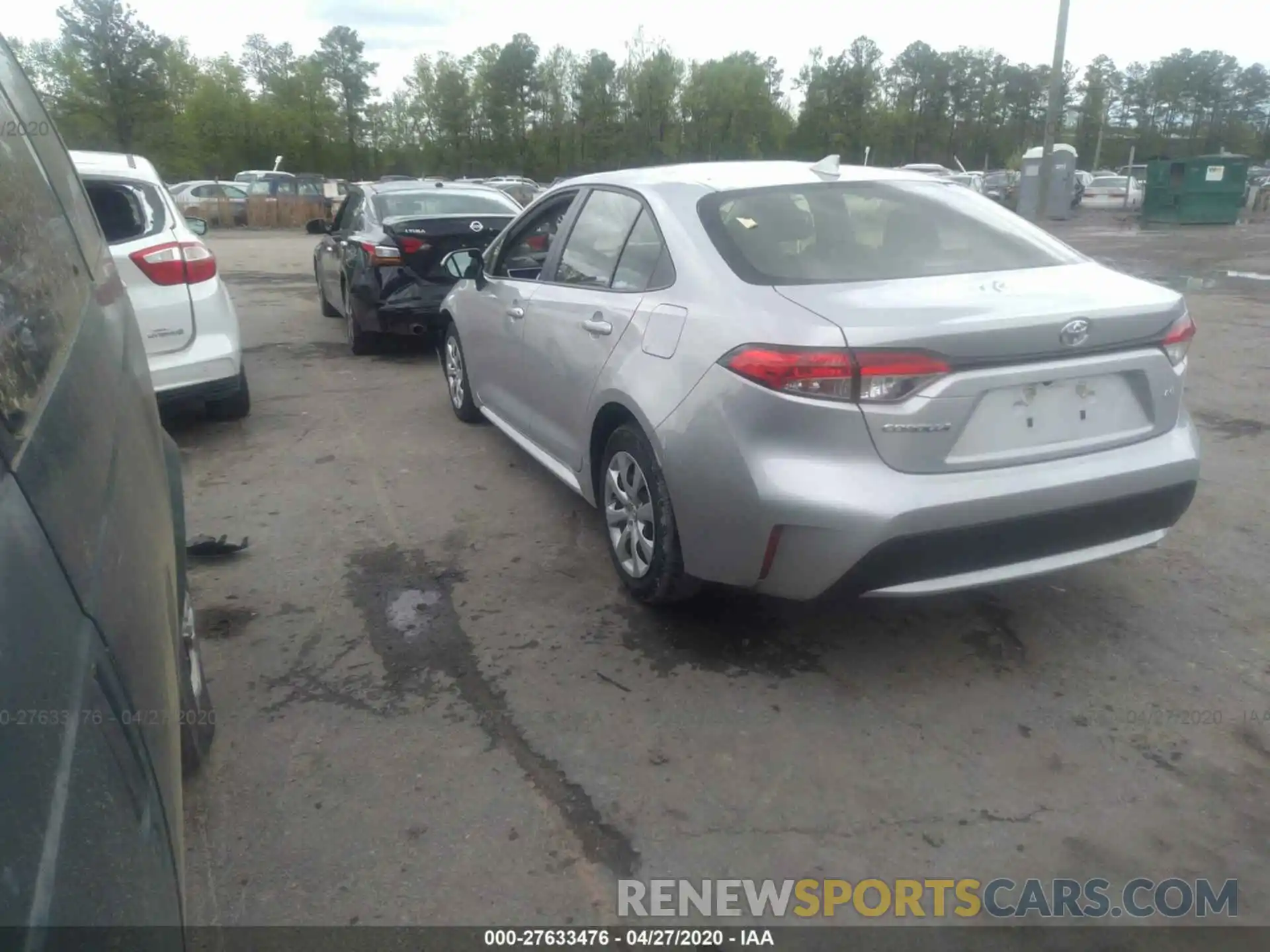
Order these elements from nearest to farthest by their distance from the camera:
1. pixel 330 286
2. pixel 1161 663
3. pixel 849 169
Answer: pixel 1161 663 → pixel 849 169 → pixel 330 286

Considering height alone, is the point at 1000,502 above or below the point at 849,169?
below

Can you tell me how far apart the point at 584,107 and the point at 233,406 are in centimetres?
6907

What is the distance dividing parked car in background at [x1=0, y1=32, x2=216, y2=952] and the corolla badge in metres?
2.50

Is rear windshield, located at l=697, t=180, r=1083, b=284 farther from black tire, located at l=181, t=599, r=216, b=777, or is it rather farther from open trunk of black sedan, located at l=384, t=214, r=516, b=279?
open trunk of black sedan, located at l=384, t=214, r=516, b=279

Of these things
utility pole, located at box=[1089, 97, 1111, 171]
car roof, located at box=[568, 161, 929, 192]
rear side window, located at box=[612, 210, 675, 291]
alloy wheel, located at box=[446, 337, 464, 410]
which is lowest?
utility pole, located at box=[1089, 97, 1111, 171]

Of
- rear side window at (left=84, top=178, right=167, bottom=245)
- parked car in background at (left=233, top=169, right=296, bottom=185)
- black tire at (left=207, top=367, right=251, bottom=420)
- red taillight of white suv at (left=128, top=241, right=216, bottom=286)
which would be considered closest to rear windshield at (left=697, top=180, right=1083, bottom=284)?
red taillight of white suv at (left=128, top=241, right=216, bottom=286)

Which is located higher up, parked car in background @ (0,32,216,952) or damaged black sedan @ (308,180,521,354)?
parked car in background @ (0,32,216,952)

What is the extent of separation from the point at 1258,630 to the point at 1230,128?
92347mm

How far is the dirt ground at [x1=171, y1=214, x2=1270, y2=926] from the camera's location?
253cm

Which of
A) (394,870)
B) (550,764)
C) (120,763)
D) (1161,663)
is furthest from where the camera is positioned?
(1161,663)

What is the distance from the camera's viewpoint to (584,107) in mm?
70812

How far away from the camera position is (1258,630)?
3.60 metres

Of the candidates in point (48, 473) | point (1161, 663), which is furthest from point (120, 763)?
point (1161, 663)

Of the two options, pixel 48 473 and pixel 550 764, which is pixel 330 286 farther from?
pixel 48 473
